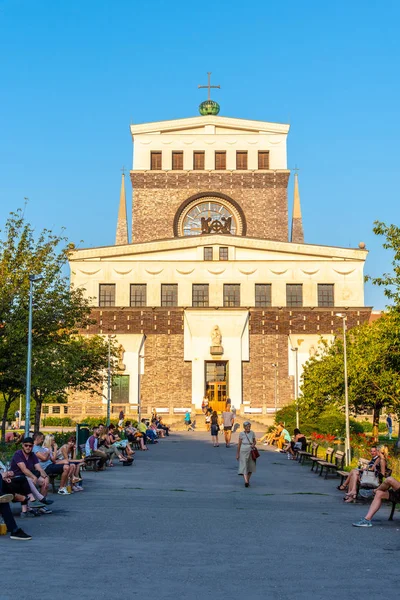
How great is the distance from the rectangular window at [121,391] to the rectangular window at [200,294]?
854 cm

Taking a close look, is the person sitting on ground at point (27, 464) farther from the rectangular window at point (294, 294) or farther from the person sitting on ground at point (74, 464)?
the rectangular window at point (294, 294)

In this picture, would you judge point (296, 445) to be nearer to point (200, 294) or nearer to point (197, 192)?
point (200, 294)

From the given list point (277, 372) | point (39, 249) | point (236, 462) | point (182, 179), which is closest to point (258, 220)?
point (182, 179)

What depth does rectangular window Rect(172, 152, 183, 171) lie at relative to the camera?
74.4 m

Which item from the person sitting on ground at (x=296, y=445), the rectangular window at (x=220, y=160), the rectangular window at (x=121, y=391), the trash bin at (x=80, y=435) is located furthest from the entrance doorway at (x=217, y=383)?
the trash bin at (x=80, y=435)

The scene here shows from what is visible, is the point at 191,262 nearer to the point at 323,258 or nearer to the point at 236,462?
the point at 323,258

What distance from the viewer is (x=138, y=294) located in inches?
2628

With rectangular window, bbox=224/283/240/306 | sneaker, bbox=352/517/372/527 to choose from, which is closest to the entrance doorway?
rectangular window, bbox=224/283/240/306

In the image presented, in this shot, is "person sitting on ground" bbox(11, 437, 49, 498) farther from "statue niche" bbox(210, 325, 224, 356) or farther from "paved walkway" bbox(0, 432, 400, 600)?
"statue niche" bbox(210, 325, 224, 356)

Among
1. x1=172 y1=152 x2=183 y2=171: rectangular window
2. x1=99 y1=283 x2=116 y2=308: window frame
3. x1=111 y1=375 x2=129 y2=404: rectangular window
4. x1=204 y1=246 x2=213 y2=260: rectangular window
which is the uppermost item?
x1=172 y1=152 x2=183 y2=171: rectangular window

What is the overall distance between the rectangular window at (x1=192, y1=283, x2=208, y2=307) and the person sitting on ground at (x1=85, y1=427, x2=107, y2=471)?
134 feet

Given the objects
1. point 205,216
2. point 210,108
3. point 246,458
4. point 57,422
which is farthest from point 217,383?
point 246,458

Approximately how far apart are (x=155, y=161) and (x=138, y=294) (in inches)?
582

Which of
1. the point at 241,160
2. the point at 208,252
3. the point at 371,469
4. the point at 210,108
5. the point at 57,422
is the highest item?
the point at 210,108
